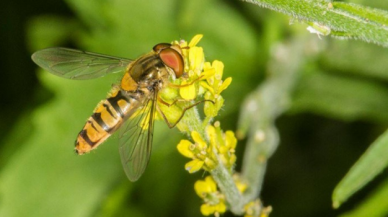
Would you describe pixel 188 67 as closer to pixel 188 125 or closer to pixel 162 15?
pixel 188 125

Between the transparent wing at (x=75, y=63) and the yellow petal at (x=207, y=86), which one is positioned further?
the transparent wing at (x=75, y=63)

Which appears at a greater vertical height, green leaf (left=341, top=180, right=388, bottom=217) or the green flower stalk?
the green flower stalk

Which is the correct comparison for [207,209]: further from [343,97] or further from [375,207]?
[343,97]

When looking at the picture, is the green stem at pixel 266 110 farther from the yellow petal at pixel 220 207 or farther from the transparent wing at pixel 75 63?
the transparent wing at pixel 75 63

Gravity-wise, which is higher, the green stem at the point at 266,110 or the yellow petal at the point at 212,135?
the yellow petal at the point at 212,135

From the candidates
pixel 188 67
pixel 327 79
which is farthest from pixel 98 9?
pixel 188 67

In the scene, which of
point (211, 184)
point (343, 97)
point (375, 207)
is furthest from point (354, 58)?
point (211, 184)

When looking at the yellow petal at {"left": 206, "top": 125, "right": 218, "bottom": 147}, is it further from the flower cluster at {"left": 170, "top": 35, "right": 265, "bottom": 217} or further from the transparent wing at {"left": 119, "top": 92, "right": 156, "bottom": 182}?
the transparent wing at {"left": 119, "top": 92, "right": 156, "bottom": 182}

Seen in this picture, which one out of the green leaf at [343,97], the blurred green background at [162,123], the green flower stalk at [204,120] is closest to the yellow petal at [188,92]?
the green flower stalk at [204,120]

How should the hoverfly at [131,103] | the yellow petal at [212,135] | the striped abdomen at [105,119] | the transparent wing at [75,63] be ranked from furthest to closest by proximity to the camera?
1. the transparent wing at [75,63]
2. the striped abdomen at [105,119]
3. the hoverfly at [131,103]
4. the yellow petal at [212,135]

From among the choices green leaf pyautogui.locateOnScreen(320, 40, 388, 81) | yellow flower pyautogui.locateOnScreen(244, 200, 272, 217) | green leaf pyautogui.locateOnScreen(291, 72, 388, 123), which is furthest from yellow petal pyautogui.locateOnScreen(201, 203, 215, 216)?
green leaf pyautogui.locateOnScreen(320, 40, 388, 81)
